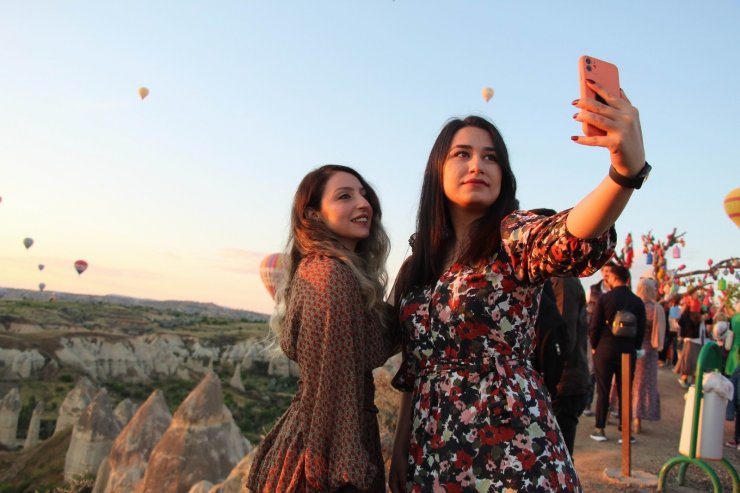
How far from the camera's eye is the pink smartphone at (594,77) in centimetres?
146

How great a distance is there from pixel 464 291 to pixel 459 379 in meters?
0.26

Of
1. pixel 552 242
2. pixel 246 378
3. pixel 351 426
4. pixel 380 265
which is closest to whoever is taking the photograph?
pixel 552 242

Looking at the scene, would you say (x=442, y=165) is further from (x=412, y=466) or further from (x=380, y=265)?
(x=412, y=466)

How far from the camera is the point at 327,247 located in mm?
2156

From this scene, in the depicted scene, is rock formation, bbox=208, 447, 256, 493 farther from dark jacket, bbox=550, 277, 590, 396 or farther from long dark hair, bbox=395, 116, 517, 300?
long dark hair, bbox=395, 116, 517, 300

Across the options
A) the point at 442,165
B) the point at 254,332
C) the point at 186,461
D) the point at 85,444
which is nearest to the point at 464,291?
the point at 442,165

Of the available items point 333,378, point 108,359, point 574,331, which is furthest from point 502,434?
point 108,359

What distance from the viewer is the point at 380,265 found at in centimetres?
242

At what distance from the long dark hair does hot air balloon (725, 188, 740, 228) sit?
1712 centimetres

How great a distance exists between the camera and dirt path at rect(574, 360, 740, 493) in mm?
5219

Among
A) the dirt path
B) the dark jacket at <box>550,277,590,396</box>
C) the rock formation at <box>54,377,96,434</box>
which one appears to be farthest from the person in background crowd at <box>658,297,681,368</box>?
the rock formation at <box>54,377,96,434</box>

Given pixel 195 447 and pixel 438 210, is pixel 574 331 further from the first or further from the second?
pixel 195 447

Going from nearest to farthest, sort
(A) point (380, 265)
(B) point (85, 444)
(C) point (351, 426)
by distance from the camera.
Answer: (C) point (351, 426) → (A) point (380, 265) → (B) point (85, 444)

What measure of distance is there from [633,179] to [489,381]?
73 cm
